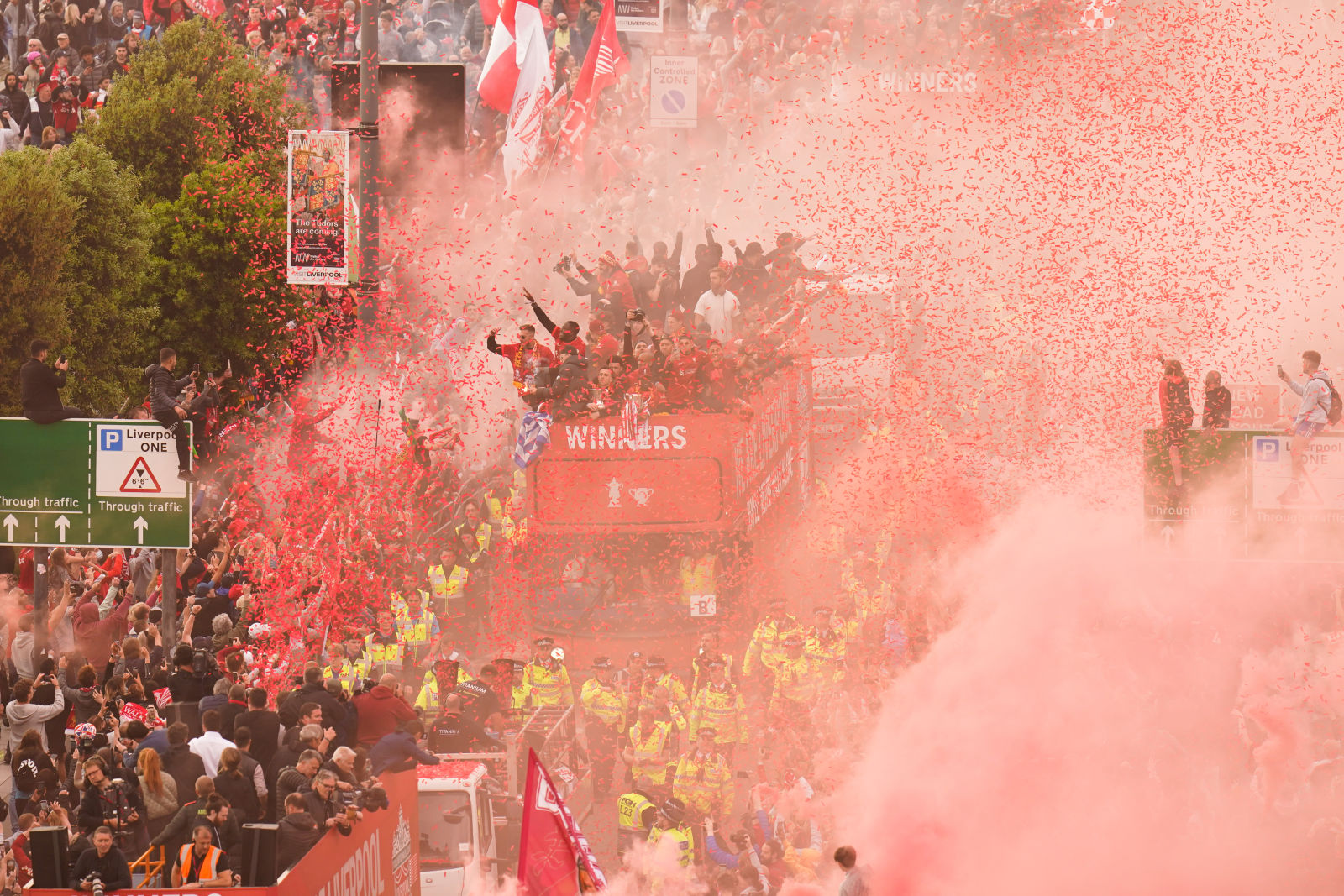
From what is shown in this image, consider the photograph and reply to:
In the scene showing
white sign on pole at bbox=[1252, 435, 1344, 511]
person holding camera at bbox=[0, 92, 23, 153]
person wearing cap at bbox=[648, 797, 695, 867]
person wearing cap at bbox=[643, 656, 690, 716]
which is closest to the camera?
person wearing cap at bbox=[648, 797, 695, 867]

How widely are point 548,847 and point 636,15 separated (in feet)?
75.3

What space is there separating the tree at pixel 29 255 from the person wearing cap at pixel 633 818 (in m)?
14.5

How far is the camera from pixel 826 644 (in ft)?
45.6

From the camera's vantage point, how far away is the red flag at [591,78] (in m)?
22.2

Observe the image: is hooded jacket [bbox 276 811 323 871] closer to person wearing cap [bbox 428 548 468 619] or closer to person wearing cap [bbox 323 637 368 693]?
person wearing cap [bbox 323 637 368 693]

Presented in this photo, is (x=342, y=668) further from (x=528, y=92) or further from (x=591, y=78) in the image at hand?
(x=591, y=78)

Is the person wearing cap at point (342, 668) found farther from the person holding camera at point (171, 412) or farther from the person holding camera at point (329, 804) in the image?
the person holding camera at point (329, 804)

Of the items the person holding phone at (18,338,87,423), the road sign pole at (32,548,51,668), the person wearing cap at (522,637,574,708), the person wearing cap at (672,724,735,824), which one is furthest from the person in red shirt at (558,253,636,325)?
the road sign pole at (32,548,51,668)

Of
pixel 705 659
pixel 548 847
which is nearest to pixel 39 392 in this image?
pixel 705 659

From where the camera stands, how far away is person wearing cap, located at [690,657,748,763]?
1288 cm

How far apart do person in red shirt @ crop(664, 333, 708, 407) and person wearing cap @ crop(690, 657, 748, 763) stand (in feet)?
9.73

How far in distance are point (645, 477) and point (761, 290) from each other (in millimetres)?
2925

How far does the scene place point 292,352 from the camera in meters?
26.3

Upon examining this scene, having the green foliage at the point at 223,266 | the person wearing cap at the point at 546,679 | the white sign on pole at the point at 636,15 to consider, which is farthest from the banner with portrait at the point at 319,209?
the white sign on pole at the point at 636,15
